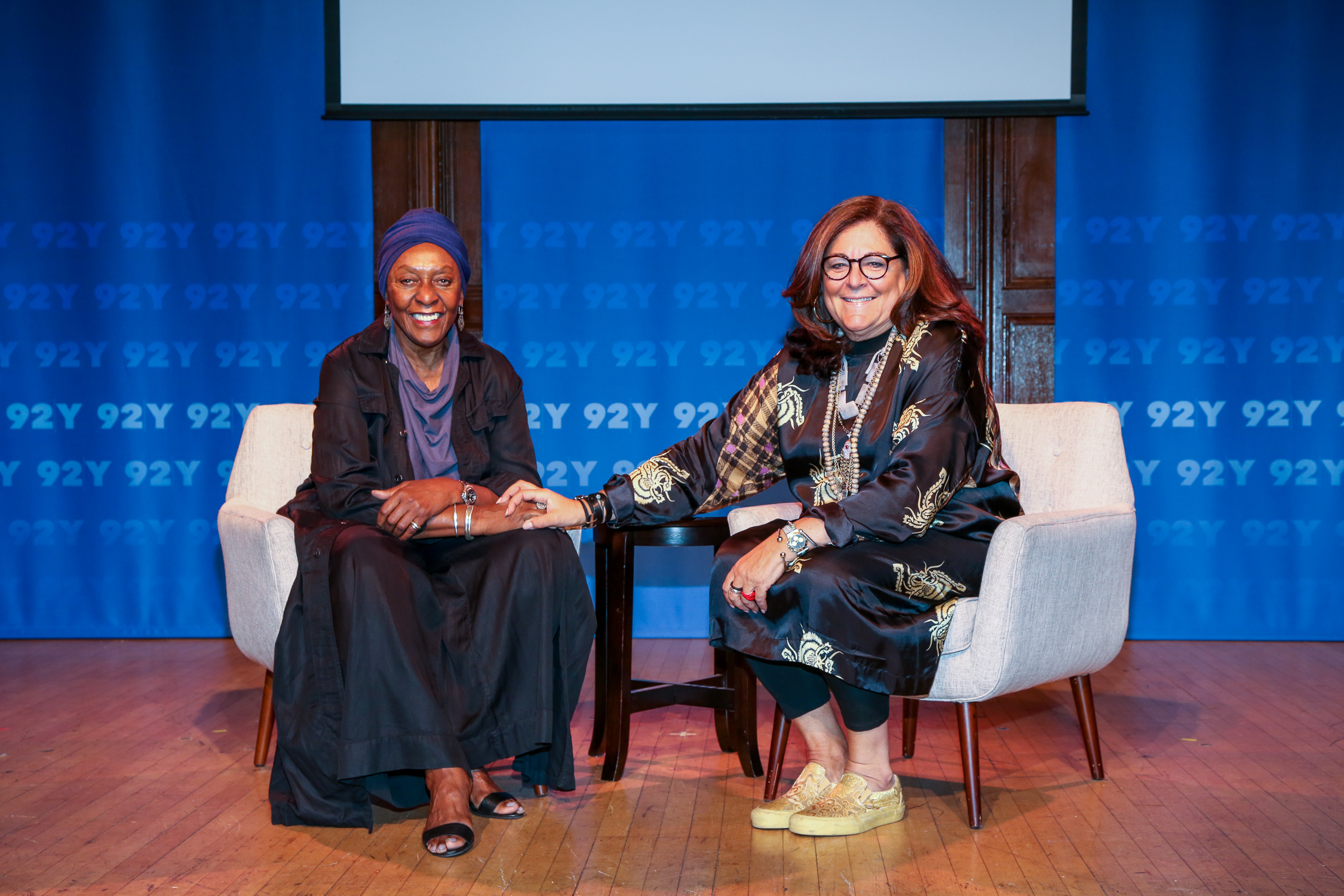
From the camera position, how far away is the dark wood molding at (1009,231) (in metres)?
4.13

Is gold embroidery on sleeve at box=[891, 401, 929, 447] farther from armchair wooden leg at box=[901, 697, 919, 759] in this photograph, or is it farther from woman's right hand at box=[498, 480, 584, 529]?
armchair wooden leg at box=[901, 697, 919, 759]

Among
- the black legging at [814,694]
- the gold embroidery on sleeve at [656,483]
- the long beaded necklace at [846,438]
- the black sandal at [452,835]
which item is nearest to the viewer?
the black sandal at [452,835]

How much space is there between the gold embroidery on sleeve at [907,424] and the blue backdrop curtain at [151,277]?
2628 mm

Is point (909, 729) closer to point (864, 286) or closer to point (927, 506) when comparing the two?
point (927, 506)

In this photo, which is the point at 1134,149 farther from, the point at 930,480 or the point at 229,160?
the point at 229,160

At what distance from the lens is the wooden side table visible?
2.58 meters

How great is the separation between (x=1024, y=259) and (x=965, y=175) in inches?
14.8

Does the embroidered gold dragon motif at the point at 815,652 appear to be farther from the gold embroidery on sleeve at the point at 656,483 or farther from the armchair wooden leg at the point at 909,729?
the armchair wooden leg at the point at 909,729

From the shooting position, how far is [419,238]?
265 cm

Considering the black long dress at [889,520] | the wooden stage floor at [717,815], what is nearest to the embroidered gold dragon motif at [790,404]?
the black long dress at [889,520]

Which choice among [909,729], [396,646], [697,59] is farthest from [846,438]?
[697,59]

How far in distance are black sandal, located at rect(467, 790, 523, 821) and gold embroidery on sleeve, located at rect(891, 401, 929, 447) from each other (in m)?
1.07

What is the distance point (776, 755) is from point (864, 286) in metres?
1.01

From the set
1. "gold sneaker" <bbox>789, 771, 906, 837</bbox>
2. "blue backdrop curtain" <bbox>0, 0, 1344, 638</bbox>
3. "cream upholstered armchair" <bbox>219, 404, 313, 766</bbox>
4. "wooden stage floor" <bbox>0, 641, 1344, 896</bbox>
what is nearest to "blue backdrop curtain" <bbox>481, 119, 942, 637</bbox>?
"blue backdrop curtain" <bbox>0, 0, 1344, 638</bbox>
